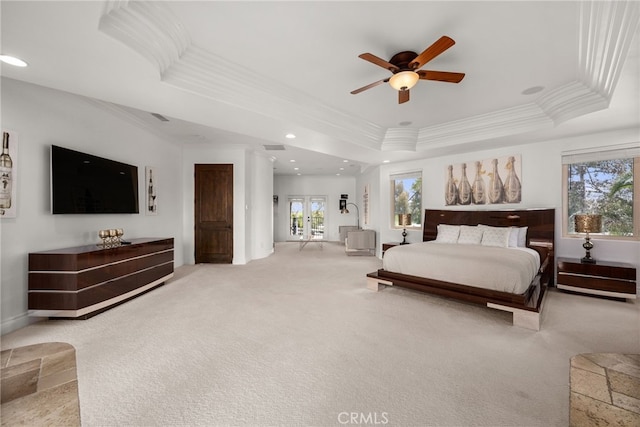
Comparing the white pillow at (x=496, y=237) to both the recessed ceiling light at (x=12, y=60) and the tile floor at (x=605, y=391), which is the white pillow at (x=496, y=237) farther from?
the recessed ceiling light at (x=12, y=60)

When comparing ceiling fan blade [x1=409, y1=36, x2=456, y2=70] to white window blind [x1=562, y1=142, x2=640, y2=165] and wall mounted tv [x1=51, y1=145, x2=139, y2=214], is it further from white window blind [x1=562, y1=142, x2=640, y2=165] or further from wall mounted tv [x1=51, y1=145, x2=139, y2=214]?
wall mounted tv [x1=51, y1=145, x2=139, y2=214]

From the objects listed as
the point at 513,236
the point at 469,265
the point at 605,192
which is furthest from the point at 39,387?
the point at 605,192

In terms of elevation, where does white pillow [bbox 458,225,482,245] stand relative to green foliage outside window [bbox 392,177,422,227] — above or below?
below

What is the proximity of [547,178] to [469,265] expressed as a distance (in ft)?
→ 8.80

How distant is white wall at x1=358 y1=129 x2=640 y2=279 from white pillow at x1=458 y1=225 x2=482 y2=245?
2.93ft

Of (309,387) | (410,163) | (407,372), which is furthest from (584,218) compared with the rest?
(309,387)

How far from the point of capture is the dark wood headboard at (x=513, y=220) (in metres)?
4.45

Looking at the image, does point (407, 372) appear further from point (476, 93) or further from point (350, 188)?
point (350, 188)

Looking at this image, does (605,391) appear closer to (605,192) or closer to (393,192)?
(605,192)

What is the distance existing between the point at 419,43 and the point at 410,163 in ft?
13.4

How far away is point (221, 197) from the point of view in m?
6.22

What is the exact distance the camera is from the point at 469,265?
Result: 3.28 meters

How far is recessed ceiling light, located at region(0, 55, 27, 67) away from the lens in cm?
215

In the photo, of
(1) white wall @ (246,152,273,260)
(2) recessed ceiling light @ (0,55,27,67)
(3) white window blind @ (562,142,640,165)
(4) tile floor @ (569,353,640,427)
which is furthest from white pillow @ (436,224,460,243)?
(2) recessed ceiling light @ (0,55,27,67)
